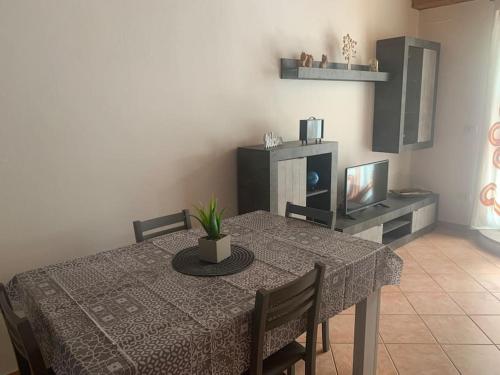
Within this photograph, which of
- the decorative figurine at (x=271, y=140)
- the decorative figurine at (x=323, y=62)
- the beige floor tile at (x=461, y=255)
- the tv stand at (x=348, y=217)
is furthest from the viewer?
the beige floor tile at (x=461, y=255)

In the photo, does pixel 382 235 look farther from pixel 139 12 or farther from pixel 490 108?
pixel 139 12

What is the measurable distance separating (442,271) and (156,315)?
312 cm

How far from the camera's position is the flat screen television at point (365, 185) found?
3752mm

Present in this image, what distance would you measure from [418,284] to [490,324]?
0.68 meters

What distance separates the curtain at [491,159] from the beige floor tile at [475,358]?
2271mm

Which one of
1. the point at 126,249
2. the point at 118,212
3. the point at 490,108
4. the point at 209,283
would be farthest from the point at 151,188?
the point at 490,108

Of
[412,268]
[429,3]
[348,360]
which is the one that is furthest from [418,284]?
[429,3]

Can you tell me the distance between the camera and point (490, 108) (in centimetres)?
419

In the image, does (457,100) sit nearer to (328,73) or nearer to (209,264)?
(328,73)

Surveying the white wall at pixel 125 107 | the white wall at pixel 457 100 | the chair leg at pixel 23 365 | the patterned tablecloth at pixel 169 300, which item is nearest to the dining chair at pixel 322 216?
the patterned tablecloth at pixel 169 300

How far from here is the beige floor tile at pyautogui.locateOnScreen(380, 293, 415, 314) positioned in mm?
2918

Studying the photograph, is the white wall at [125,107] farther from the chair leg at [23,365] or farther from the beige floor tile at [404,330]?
the beige floor tile at [404,330]

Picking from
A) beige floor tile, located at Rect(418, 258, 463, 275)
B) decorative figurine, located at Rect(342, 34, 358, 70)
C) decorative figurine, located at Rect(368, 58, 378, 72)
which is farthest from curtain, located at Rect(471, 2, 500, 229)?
decorative figurine, located at Rect(342, 34, 358, 70)

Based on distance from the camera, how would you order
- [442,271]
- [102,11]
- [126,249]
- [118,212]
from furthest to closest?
1. [442,271]
2. [118,212]
3. [102,11]
4. [126,249]
